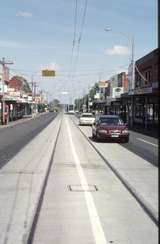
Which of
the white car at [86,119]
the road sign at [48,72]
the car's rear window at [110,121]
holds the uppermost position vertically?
the road sign at [48,72]

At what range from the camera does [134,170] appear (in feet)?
53.2

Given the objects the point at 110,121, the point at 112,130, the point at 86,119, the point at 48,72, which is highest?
the point at 48,72

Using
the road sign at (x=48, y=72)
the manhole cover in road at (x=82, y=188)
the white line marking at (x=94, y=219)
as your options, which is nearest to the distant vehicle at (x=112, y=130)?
the white line marking at (x=94, y=219)

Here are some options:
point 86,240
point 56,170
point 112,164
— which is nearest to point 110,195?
point 86,240

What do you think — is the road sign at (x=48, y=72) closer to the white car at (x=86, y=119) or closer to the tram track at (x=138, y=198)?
the white car at (x=86, y=119)

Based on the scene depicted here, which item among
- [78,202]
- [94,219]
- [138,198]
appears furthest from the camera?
[138,198]

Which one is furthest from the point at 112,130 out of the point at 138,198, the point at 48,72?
the point at 48,72

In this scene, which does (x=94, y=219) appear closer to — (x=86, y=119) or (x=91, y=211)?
(x=91, y=211)

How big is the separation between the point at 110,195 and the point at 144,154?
11.3 meters

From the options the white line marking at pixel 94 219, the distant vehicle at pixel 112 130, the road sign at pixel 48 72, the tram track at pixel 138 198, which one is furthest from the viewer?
the road sign at pixel 48 72

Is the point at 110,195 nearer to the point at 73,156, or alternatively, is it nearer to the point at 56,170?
the point at 56,170

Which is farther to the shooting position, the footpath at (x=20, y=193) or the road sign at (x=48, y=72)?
the road sign at (x=48, y=72)

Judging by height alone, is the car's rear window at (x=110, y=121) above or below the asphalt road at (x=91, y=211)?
above

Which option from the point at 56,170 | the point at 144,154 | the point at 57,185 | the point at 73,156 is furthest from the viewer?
the point at 144,154
